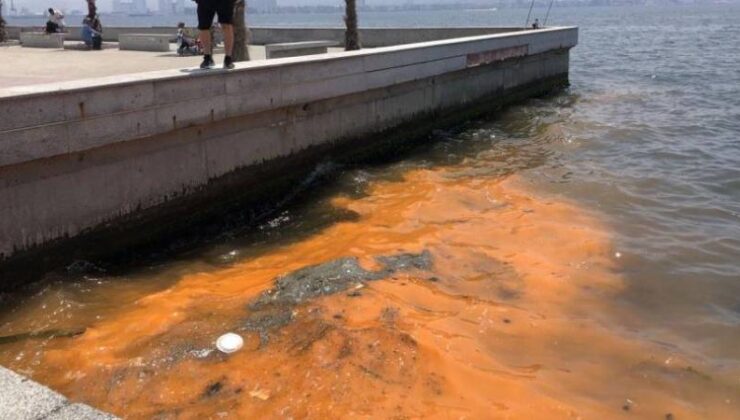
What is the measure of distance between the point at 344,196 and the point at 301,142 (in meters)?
1.16

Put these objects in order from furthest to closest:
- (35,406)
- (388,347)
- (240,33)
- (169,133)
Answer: (240,33) < (169,133) < (388,347) < (35,406)

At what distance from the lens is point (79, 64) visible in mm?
15484

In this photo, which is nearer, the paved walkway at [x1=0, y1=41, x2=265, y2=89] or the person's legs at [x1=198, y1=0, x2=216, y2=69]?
the person's legs at [x1=198, y1=0, x2=216, y2=69]

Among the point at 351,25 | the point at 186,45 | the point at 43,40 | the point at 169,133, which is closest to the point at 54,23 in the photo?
the point at 43,40

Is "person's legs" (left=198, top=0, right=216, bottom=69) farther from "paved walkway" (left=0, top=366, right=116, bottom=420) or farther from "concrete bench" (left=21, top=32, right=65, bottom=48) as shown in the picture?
"concrete bench" (left=21, top=32, right=65, bottom=48)

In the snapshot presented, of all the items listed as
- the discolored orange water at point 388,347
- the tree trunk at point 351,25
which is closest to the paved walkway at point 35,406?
the discolored orange water at point 388,347

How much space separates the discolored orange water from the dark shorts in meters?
3.07

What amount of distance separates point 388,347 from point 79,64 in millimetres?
13235

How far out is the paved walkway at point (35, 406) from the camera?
3223 mm

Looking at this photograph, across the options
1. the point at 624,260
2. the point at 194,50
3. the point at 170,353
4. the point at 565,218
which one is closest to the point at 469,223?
the point at 565,218

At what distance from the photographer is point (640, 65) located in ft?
94.2

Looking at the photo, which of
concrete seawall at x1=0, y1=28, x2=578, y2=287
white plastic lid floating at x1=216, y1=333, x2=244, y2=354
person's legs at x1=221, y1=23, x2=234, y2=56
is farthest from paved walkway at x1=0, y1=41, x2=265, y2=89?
white plastic lid floating at x1=216, y1=333, x2=244, y2=354

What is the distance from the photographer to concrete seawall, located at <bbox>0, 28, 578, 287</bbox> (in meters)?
6.38

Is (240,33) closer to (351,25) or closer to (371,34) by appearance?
(351,25)
